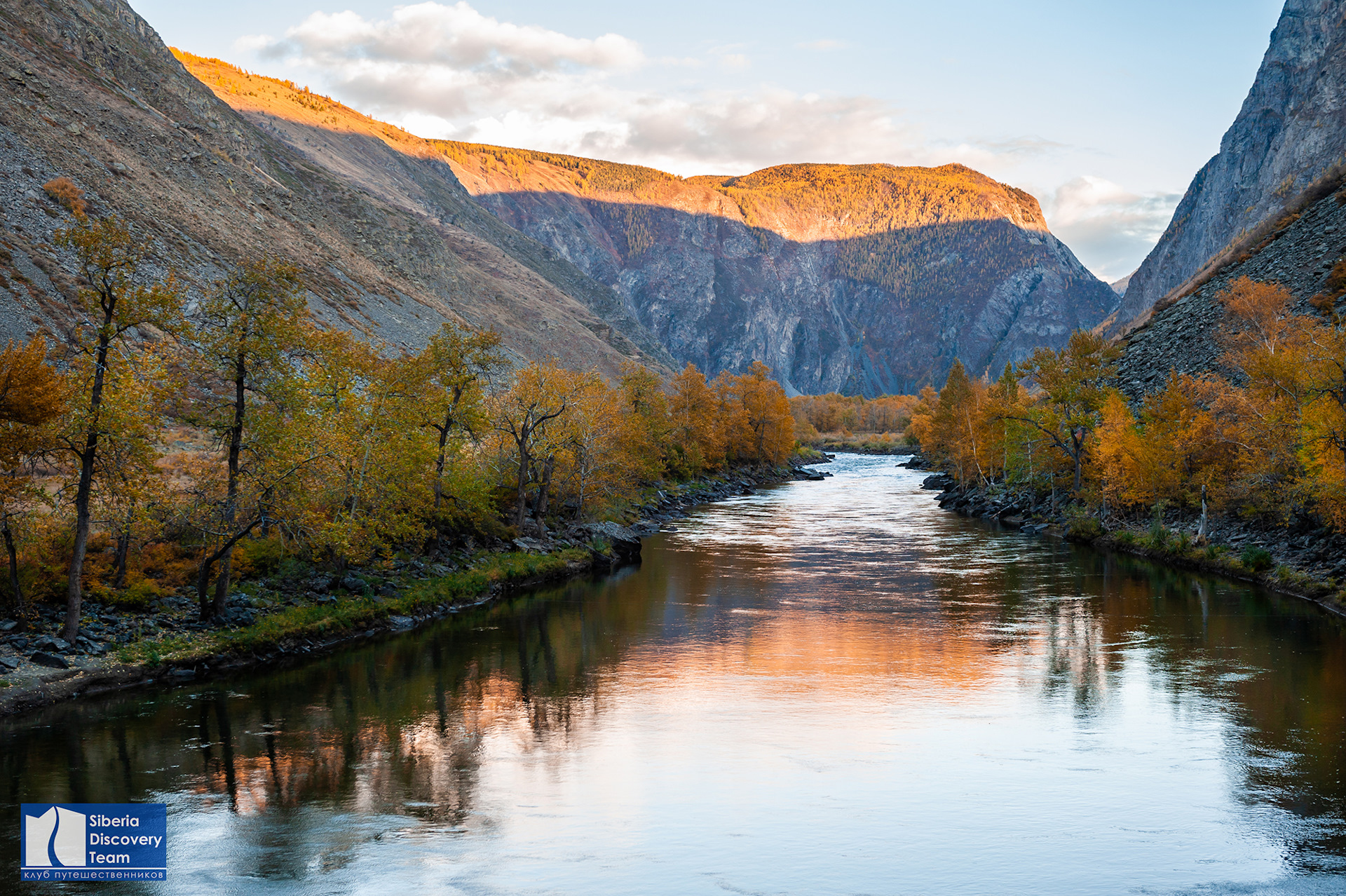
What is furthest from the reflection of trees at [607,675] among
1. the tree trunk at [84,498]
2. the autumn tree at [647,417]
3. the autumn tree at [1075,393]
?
the autumn tree at [647,417]

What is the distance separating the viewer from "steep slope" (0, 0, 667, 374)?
6038cm

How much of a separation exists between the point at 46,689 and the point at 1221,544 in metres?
49.0

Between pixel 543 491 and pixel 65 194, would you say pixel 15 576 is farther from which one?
pixel 65 194

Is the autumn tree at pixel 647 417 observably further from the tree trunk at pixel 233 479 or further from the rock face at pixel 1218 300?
the tree trunk at pixel 233 479

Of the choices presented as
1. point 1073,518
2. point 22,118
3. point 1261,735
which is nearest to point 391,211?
point 22,118

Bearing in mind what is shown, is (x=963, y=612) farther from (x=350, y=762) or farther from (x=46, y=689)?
(x=46, y=689)

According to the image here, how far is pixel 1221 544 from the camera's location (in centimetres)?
4438

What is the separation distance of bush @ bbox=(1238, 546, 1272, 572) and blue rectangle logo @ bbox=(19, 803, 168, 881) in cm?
4295

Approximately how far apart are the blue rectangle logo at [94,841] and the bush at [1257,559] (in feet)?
141

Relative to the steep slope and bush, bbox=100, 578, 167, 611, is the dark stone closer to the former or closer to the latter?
bush, bbox=100, 578, 167, 611

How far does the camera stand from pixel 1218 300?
69.8 m

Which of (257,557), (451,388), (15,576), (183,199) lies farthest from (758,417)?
(15,576)

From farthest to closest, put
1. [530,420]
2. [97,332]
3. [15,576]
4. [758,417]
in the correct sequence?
[758,417] < [530,420] < [15,576] < [97,332]

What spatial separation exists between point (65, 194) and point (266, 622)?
4934 cm
